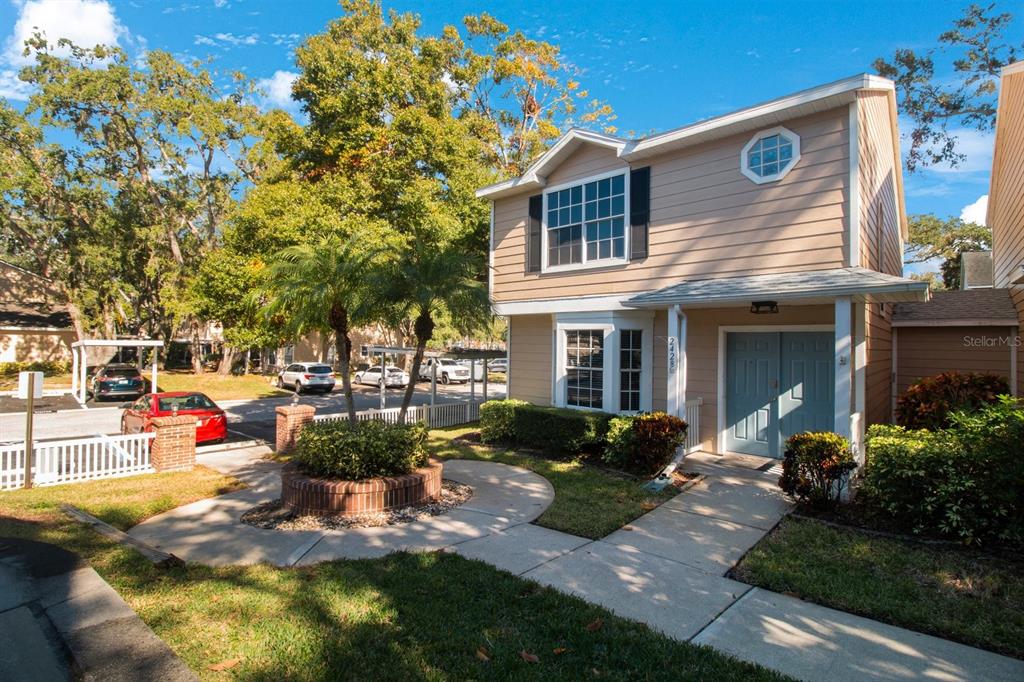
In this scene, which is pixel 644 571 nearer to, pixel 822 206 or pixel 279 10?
pixel 822 206

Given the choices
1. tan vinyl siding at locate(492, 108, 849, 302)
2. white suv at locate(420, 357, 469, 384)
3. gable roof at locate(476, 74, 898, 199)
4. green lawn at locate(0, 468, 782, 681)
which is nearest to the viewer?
green lawn at locate(0, 468, 782, 681)

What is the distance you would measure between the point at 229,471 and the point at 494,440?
16.8ft

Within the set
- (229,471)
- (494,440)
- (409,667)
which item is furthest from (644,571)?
(229,471)

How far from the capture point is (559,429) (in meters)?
9.84

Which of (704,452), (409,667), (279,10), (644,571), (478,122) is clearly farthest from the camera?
(478,122)

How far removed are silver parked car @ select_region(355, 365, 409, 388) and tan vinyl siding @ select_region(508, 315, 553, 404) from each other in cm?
1587

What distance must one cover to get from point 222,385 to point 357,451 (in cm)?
2350

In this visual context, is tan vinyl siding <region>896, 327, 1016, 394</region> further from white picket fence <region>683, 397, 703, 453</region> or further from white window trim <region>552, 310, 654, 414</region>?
white window trim <region>552, 310, 654, 414</region>

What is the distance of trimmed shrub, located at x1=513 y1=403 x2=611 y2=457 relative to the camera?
9258 mm

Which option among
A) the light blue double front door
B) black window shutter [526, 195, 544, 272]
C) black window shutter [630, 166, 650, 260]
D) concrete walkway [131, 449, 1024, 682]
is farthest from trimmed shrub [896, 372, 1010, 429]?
black window shutter [526, 195, 544, 272]

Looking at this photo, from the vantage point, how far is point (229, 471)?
9.64m

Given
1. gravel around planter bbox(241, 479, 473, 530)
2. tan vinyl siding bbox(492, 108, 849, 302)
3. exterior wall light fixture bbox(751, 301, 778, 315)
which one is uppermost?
tan vinyl siding bbox(492, 108, 849, 302)

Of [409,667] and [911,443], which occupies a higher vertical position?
[911,443]

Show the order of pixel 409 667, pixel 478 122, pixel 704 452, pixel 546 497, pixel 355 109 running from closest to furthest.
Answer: pixel 409 667
pixel 546 497
pixel 704 452
pixel 355 109
pixel 478 122
